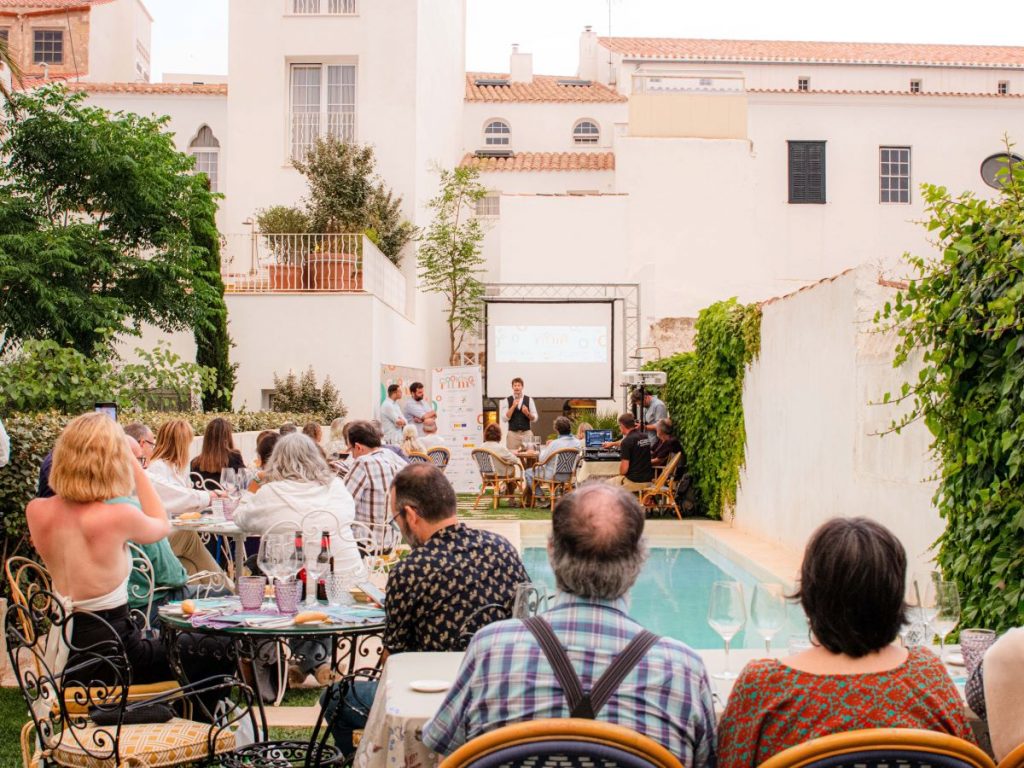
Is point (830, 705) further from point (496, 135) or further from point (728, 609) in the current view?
point (496, 135)

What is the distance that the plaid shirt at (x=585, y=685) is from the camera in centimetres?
228

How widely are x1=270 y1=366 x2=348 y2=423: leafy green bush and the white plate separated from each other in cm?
1481

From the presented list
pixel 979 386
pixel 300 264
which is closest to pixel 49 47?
pixel 300 264

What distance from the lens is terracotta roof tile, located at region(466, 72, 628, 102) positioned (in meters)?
33.8

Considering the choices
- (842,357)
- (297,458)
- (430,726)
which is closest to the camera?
(430,726)

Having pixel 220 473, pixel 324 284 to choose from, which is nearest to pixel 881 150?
pixel 324 284

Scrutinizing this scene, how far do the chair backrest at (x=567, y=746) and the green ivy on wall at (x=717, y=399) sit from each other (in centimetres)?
1052

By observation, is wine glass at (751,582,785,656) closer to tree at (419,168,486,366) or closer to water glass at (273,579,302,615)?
water glass at (273,579,302,615)

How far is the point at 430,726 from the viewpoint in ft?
8.04

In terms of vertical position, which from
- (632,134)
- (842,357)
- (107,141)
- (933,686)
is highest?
(632,134)

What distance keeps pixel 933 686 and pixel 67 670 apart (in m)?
2.73

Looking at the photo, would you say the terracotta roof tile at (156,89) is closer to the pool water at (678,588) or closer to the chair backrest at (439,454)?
the chair backrest at (439,454)

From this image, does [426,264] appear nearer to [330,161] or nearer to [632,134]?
[330,161]

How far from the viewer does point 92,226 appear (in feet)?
54.3
